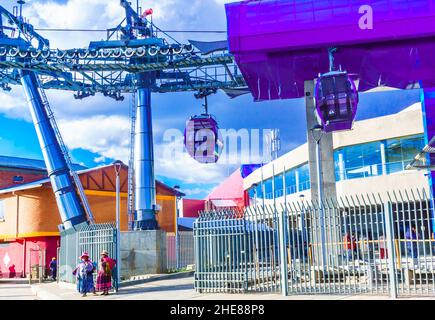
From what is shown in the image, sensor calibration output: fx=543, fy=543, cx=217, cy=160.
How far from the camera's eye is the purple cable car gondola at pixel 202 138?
1020 inches

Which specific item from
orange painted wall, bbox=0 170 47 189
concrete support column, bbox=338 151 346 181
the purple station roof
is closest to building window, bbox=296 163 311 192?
concrete support column, bbox=338 151 346 181

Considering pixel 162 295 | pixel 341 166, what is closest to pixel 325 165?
pixel 162 295

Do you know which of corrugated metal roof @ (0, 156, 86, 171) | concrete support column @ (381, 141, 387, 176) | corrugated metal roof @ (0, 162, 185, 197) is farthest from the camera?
corrugated metal roof @ (0, 156, 86, 171)

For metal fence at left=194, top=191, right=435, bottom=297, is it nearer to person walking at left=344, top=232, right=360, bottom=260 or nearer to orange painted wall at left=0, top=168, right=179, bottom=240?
person walking at left=344, top=232, right=360, bottom=260

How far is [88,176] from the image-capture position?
3484 cm

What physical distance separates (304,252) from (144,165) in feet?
45.8

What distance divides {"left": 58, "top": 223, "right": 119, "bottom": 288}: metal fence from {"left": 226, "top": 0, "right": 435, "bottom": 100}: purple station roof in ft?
22.7

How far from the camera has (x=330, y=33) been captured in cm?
1441

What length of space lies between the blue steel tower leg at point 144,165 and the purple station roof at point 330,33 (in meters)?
11.5

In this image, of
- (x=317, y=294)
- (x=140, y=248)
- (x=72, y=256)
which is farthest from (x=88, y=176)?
(x=317, y=294)

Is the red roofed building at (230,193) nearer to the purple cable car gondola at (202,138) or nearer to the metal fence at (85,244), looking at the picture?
the purple cable car gondola at (202,138)

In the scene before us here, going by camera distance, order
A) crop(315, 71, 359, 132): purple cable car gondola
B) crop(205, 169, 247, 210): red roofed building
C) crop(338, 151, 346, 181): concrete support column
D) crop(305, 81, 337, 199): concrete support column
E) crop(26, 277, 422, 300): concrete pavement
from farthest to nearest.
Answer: crop(205, 169, 247, 210): red roofed building, crop(338, 151, 346, 181): concrete support column, crop(305, 81, 337, 199): concrete support column, crop(315, 71, 359, 132): purple cable car gondola, crop(26, 277, 422, 300): concrete pavement

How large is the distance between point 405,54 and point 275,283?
285 inches

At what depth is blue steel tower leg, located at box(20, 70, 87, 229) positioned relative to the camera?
26.4 meters
